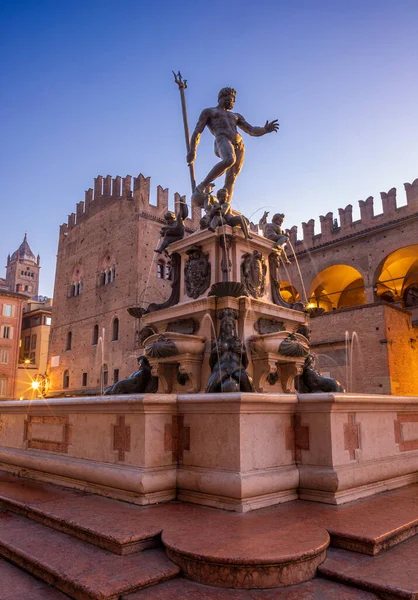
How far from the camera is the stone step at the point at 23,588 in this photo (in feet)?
6.74

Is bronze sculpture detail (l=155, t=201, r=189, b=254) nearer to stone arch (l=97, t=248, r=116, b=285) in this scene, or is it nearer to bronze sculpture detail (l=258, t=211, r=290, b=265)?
bronze sculpture detail (l=258, t=211, r=290, b=265)

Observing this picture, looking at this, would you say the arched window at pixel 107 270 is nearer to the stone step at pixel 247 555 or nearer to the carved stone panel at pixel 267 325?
the carved stone panel at pixel 267 325

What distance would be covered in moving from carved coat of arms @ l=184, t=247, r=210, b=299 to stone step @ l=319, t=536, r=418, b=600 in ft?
12.8

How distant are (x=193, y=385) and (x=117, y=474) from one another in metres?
2.01

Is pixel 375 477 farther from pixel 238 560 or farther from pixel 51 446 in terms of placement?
pixel 51 446

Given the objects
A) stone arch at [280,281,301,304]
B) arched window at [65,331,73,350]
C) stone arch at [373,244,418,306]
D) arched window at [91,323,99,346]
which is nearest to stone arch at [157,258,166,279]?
arched window at [91,323,99,346]

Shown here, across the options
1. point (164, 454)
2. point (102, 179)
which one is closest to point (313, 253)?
point (102, 179)

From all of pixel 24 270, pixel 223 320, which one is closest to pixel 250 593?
pixel 223 320

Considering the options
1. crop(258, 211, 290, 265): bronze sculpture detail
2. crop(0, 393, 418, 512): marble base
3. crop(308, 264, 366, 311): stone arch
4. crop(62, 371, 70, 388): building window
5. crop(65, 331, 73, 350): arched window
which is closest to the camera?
crop(0, 393, 418, 512): marble base

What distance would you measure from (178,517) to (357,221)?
76.4 feet

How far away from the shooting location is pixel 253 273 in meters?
6.12

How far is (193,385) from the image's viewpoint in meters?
5.40

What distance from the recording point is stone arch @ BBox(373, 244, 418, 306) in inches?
895

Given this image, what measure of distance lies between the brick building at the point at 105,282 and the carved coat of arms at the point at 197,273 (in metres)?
21.4
